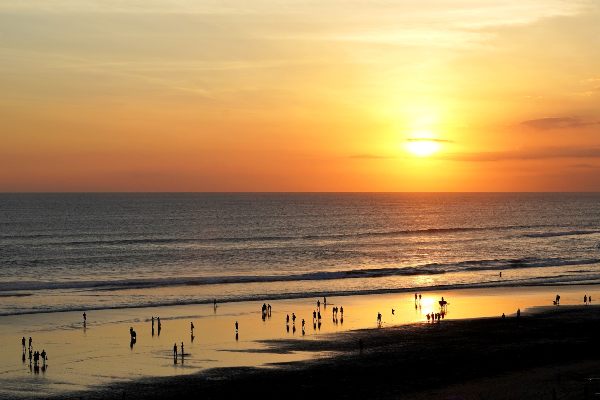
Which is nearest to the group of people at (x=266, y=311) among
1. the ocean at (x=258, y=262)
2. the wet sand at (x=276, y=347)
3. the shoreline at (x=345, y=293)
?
the wet sand at (x=276, y=347)

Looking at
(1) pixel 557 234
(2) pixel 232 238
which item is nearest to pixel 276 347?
(2) pixel 232 238

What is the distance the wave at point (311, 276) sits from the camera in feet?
267

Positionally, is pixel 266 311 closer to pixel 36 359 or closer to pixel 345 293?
pixel 345 293

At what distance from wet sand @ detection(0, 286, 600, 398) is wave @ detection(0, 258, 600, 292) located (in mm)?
16897

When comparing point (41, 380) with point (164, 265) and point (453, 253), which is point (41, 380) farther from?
point (453, 253)

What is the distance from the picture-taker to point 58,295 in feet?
242

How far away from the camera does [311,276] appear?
299ft

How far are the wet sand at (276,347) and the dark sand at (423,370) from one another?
0.11 m

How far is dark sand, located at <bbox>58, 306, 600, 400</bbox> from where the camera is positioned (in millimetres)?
38250

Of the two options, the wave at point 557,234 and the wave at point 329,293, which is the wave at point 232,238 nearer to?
the wave at point 557,234

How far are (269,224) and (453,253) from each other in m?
81.0

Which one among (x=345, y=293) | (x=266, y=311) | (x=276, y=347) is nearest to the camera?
(x=276, y=347)

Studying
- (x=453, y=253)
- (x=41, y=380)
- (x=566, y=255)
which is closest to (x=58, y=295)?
(x=41, y=380)

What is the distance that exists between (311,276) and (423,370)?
4842 cm
